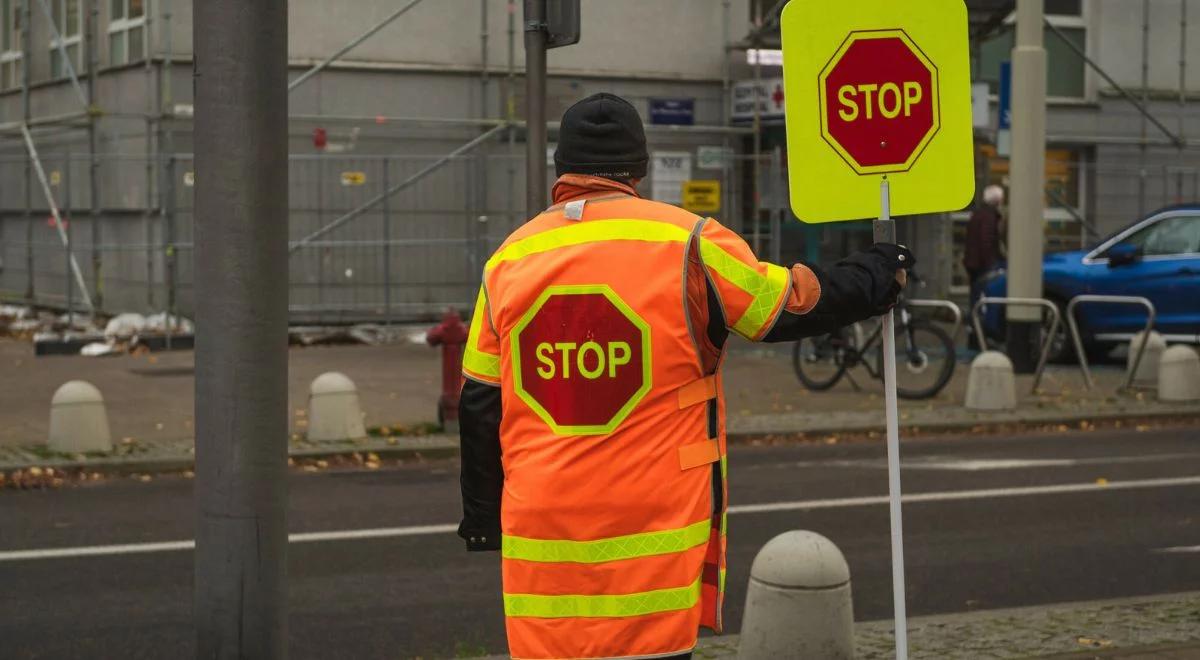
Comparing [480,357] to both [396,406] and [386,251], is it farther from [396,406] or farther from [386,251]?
[386,251]

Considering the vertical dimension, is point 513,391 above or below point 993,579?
above

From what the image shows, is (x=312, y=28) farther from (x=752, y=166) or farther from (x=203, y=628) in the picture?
(x=203, y=628)

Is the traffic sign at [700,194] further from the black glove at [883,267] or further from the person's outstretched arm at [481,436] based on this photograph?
the person's outstretched arm at [481,436]

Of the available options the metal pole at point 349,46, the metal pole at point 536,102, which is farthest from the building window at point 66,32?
the metal pole at point 536,102

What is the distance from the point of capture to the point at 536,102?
6.51 meters

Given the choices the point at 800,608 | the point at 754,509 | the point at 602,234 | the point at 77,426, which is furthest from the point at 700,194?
the point at 602,234

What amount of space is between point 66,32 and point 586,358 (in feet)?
78.8

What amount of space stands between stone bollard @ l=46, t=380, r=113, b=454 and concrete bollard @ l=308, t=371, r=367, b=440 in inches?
58.8

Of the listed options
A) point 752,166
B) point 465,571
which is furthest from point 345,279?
point 465,571

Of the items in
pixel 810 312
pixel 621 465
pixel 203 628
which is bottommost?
pixel 203 628

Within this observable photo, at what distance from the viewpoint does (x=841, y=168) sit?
4.76 m

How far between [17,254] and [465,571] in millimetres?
21029

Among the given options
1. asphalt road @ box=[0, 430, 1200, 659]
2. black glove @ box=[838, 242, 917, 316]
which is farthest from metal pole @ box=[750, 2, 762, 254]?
black glove @ box=[838, 242, 917, 316]

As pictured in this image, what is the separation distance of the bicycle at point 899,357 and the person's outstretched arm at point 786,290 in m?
11.6
